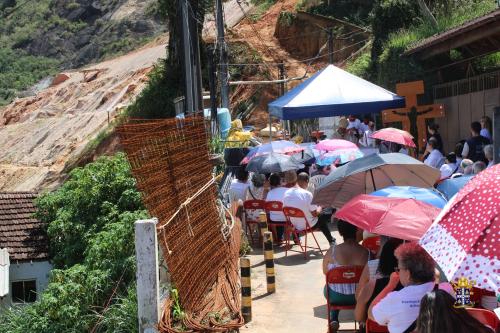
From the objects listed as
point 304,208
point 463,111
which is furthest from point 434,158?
point 463,111

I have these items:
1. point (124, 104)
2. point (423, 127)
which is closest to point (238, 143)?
point (423, 127)

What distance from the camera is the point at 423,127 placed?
1481 cm

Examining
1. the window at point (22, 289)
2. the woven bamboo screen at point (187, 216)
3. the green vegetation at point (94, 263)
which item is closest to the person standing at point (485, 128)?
the woven bamboo screen at point (187, 216)

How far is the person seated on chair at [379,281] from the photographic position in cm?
560

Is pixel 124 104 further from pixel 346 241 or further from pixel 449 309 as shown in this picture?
pixel 449 309

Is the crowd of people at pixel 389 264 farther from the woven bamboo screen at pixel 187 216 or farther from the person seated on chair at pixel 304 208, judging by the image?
the woven bamboo screen at pixel 187 216

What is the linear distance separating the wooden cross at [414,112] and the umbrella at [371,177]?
20.4 ft

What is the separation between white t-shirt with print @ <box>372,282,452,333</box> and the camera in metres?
4.71

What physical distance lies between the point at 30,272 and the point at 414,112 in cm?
1362

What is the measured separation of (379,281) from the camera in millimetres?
5598

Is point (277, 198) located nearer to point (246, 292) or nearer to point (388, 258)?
point (246, 292)

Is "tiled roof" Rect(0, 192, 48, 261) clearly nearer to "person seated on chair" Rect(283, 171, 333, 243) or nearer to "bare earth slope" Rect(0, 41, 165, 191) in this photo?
"person seated on chair" Rect(283, 171, 333, 243)

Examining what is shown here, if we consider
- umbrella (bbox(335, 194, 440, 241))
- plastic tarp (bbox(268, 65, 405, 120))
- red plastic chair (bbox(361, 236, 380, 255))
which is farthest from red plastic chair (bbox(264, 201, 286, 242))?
umbrella (bbox(335, 194, 440, 241))

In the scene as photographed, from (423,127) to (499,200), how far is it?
11414 mm
